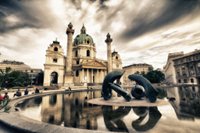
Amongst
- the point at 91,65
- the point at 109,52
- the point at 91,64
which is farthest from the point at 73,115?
the point at 109,52

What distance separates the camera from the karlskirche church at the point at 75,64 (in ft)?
147

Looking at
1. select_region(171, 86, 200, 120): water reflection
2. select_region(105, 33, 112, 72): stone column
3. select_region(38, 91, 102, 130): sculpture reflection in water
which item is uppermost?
select_region(105, 33, 112, 72): stone column

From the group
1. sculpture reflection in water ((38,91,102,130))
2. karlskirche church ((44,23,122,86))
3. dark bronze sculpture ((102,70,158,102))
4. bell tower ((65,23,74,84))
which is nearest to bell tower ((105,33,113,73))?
karlskirche church ((44,23,122,86))

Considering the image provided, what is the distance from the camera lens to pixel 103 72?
62.4m

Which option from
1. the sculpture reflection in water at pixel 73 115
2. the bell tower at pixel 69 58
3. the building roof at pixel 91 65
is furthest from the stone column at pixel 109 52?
the sculpture reflection in water at pixel 73 115

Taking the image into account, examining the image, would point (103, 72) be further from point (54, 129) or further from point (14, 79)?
point (54, 129)

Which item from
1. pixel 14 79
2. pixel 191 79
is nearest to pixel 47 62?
pixel 14 79

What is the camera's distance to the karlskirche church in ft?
147

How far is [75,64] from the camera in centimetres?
6053

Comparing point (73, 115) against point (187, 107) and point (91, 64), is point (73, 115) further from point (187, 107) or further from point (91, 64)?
point (91, 64)

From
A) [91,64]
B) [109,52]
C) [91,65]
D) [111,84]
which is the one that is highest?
[109,52]

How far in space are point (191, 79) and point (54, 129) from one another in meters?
55.1

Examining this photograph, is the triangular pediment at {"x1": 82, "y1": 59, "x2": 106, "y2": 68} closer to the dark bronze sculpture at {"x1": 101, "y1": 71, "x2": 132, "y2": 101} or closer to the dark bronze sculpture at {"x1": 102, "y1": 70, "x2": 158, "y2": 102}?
the dark bronze sculpture at {"x1": 101, "y1": 71, "x2": 132, "y2": 101}

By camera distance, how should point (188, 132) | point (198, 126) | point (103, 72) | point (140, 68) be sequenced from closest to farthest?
1. point (188, 132)
2. point (198, 126)
3. point (103, 72)
4. point (140, 68)
